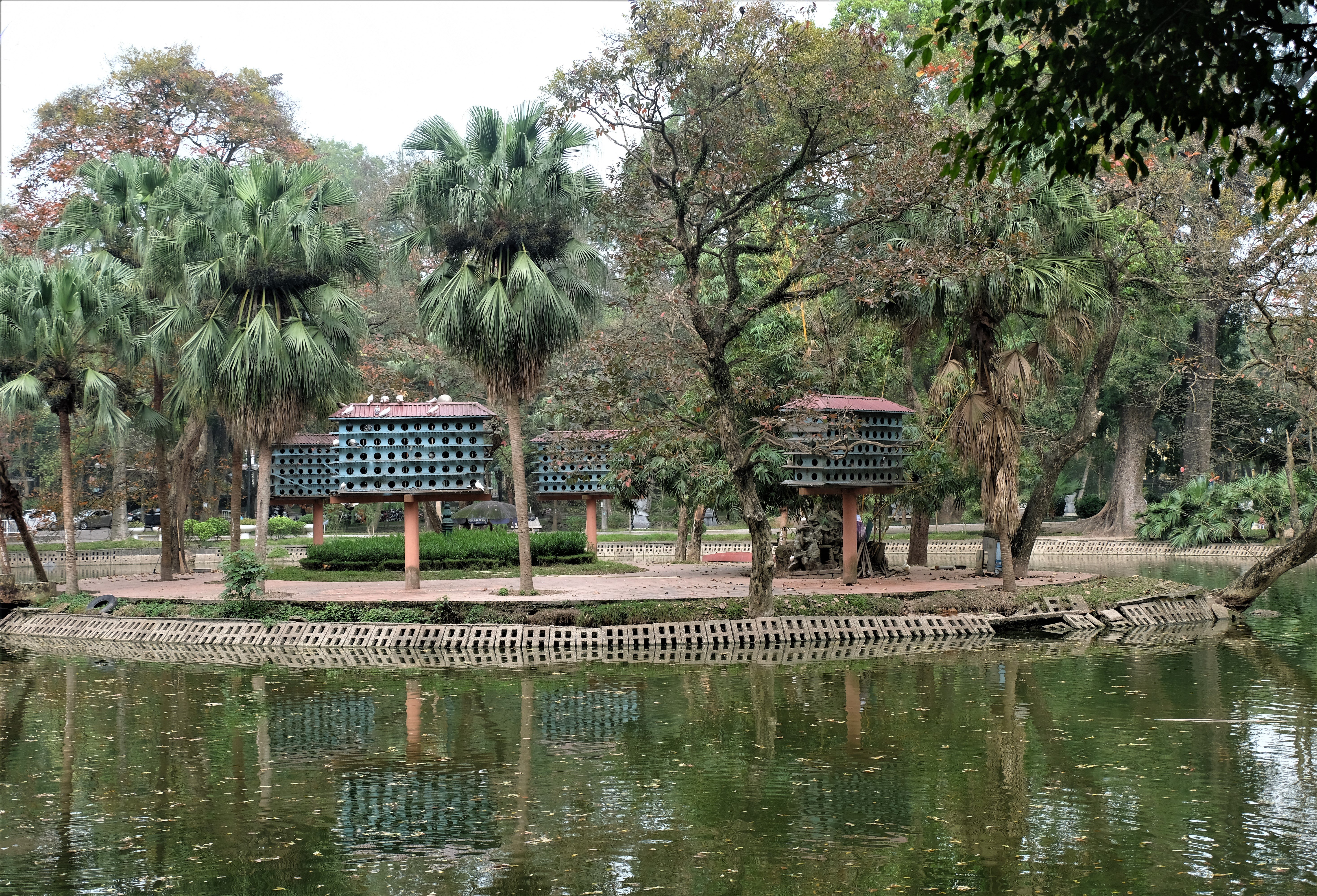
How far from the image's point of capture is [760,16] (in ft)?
56.4

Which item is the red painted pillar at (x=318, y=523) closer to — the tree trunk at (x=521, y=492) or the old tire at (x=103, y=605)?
the old tire at (x=103, y=605)

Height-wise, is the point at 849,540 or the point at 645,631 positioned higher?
the point at 849,540

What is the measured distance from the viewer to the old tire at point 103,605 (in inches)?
858

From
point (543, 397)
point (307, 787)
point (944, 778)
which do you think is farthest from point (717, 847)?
point (543, 397)

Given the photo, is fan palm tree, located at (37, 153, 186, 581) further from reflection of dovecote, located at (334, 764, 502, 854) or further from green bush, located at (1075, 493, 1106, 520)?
green bush, located at (1075, 493, 1106, 520)

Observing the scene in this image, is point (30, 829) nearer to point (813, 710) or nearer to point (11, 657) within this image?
point (813, 710)

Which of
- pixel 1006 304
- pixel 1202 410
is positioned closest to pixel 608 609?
pixel 1006 304

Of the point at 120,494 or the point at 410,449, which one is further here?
the point at 120,494

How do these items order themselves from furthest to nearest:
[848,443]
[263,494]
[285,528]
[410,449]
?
[285,528] → [263,494] → [410,449] → [848,443]

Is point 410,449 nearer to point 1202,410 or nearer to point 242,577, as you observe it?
point 242,577

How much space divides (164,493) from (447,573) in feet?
22.4

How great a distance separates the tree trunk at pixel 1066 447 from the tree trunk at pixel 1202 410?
54.9 ft

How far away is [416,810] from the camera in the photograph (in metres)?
9.59

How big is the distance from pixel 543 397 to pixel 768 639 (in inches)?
740
